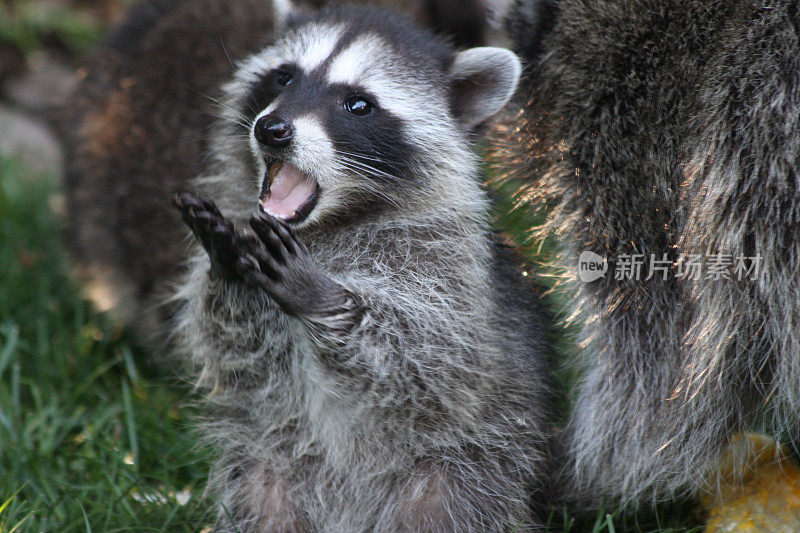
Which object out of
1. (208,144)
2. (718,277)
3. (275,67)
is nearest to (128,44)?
(208,144)

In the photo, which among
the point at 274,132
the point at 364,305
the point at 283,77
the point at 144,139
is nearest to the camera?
the point at 274,132

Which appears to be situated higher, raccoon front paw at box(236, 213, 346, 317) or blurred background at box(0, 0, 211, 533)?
raccoon front paw at box(236, 213, 346, 317)

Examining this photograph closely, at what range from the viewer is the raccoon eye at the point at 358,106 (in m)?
3.46

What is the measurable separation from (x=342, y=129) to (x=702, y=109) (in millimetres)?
1376

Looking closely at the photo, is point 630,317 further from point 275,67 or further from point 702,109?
point 275,67

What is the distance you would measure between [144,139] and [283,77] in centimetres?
175

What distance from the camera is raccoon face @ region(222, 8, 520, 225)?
3.28 meters

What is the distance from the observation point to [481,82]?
3723 mm

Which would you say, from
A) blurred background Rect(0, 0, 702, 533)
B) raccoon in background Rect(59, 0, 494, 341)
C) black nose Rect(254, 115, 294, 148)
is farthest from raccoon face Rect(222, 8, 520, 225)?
raccoon in background Rect(59, 0, 494, 341)

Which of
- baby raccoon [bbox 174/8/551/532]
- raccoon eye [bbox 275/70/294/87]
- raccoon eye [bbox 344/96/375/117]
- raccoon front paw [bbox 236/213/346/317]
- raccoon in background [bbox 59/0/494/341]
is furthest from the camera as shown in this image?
raccoon in background [bbox 59/0/494/341]

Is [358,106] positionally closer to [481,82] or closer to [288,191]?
[288,191]

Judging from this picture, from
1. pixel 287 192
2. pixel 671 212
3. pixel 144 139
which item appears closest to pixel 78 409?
pixel 144 139

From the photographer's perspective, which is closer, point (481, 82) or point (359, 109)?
point (359, 109)

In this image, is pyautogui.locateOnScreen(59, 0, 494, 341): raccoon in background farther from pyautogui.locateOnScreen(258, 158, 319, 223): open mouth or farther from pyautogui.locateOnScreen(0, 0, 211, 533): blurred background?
pyautogui.locateOnScreen(258, 158, 319, 223): open mouth
